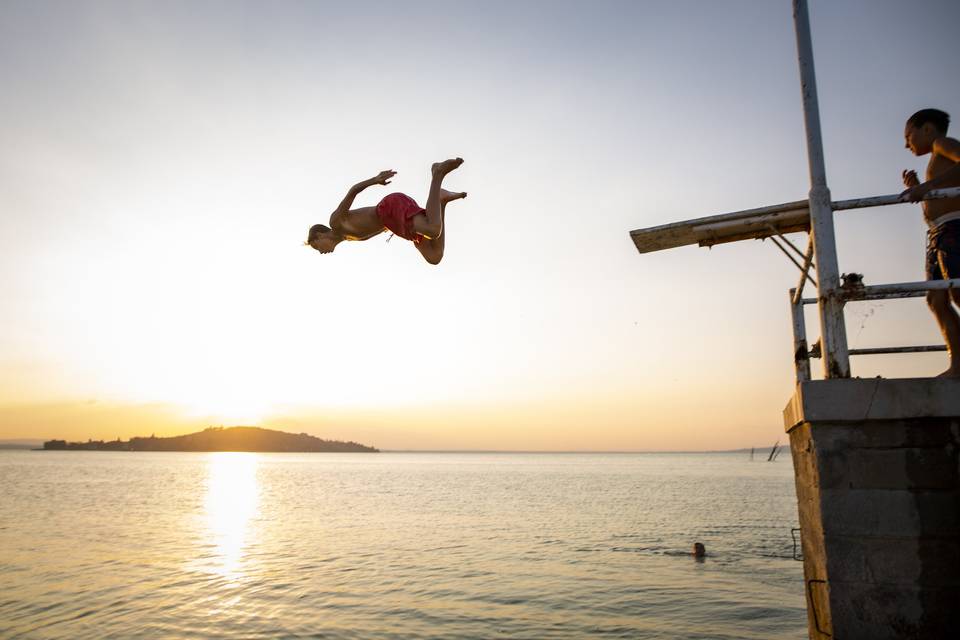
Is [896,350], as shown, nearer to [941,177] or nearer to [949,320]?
[949,320]

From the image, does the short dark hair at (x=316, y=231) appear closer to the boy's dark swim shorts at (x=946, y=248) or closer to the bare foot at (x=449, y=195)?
the bare foot at (x=449, y=195)

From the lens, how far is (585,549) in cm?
2861

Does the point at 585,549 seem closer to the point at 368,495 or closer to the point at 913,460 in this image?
the point at 913,460

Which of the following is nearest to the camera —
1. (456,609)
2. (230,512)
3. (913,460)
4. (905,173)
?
(913,460)

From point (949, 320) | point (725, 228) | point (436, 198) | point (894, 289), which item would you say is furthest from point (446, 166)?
point (949, 320)

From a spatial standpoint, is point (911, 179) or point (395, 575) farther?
point (395, 575)

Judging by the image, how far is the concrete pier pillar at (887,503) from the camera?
4402 millimetres

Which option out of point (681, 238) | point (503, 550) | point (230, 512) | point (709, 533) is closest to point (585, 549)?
point (503, 550)

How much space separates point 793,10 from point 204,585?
22.6m

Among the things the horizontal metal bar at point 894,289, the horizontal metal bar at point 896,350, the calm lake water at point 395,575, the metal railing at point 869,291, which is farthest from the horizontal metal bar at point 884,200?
the calm lake water at point 395,575

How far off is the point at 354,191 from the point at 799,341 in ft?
15.9

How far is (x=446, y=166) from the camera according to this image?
21.0 feet

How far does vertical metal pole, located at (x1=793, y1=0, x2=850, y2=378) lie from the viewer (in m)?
4.95

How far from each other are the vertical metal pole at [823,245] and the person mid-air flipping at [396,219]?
3.21 metres
